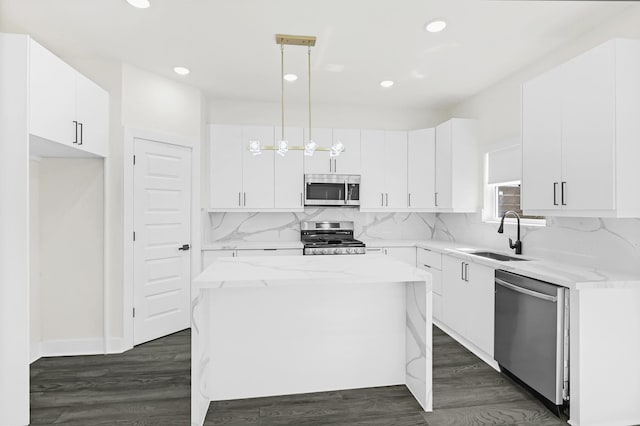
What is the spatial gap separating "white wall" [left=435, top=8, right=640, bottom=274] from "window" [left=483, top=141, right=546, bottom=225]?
114 mm

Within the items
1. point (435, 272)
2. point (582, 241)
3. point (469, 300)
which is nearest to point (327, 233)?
point (435, 272)

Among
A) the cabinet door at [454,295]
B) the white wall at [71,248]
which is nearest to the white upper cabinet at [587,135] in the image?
the cabinet door at [454,295]

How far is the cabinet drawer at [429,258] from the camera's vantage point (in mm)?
3754

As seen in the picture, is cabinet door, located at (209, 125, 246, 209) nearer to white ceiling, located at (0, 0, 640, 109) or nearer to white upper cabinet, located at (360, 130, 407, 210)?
white ceiling, located at (0, 0, 640, 109)

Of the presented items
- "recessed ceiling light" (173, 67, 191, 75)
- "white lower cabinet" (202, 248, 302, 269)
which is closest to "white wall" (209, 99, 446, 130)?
"recessed ceiling light" (173, 67, 191, 75)

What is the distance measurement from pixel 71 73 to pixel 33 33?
0.53m

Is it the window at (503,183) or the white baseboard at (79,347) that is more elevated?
the window at (503,183)

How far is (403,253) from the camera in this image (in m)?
4.28

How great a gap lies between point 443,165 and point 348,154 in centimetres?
121

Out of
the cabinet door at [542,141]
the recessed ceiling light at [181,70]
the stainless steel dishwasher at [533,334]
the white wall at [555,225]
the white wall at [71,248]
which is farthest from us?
the recessed ceiling light at [181,70]

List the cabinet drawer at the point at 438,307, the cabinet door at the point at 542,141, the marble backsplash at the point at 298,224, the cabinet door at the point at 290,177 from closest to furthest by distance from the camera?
1. the cabinet door at the point at 542,141
2. the cabinet drawer at the point at 438,307
3. the cabinet door at the point at 290,177
4. the marble backsplash at the point at 298,224

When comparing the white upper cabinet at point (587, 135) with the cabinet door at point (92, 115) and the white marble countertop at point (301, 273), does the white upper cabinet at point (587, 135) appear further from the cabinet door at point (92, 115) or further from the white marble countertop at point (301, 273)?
the cabinet door at point (92, 115)

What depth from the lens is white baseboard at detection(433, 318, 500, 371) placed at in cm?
281

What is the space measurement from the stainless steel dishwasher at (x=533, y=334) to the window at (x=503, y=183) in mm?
1019
